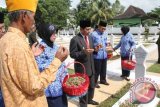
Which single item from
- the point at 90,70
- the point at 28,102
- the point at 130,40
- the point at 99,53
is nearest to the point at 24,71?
the point at 28,102

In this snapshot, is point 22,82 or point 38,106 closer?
point 22,82

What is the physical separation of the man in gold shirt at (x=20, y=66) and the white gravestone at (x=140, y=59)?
4.35 meters

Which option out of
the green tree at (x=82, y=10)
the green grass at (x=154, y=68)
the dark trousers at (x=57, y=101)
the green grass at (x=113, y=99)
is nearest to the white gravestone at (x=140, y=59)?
the green grass at (x=113, y=99)

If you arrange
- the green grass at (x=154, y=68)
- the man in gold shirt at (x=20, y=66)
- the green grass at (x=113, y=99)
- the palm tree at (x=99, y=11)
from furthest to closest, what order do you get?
the palm tree at (x=99, y=11) < the green grass at (x=154, y=68) < the green grass at (x=113, y=99) < the man in gold shirt at (x=20, y=66)

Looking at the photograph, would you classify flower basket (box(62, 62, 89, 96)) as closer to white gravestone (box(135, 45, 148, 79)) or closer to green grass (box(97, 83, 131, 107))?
white gravestone (box(135, 45, 148, 79))

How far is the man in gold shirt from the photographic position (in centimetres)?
230

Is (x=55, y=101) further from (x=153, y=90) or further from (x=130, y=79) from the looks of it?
(x=130, y=79)

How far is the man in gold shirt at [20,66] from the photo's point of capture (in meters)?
2.30

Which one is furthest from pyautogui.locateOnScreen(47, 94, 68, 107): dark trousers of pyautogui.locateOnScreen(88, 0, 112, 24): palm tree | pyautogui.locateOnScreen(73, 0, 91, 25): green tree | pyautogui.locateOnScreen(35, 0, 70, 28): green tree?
pyautogui.locateOnScreen(73, 0, 91, 25): green tree

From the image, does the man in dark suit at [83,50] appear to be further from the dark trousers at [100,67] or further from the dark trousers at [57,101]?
the dark trousers at [100,67]

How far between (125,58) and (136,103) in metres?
3.42

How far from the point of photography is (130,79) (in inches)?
408

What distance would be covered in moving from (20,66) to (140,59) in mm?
4897

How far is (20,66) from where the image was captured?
7.48ft
